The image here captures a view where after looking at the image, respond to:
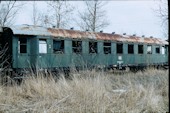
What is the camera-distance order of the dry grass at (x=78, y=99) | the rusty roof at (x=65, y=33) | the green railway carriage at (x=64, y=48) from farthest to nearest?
the rusty roof at (x=65, y=33)
the green railway carriage at (x=64, y=48)
the dry grass at (x=78, y=99)

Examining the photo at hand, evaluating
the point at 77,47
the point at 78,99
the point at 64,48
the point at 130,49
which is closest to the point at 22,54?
the point at 64,48

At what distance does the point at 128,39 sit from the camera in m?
20.2

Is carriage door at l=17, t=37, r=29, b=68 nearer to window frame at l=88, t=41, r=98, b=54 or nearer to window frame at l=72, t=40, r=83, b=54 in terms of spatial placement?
window frame at l=72, t=40, r=83, b=54

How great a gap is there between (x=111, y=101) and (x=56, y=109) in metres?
1.22

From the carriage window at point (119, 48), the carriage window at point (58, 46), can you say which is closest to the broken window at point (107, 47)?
the carriage window at point (119, 48)

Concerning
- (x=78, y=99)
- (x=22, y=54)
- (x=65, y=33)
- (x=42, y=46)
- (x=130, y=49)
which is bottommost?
(x=78, y=99)

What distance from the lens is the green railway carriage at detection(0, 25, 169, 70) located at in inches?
534

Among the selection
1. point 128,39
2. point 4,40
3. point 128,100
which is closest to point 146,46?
point 128,39

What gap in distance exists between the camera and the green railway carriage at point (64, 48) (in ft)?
44.5

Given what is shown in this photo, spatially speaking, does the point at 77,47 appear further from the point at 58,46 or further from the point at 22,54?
the point at 22,54

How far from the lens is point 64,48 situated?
49.5 ft

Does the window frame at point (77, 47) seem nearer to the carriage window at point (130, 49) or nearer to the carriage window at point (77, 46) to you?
the carriage window at point (77, 46)

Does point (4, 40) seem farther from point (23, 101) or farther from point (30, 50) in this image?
point (23, 101)

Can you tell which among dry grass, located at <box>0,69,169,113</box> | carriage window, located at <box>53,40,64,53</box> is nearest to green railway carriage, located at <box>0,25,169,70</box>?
carriage window, located at <box>53,40,64,53</box>
